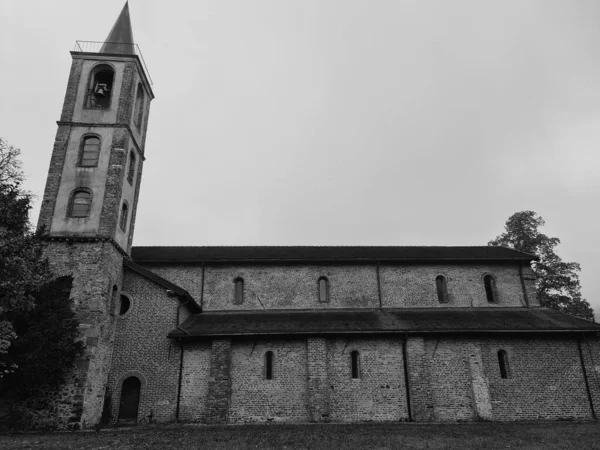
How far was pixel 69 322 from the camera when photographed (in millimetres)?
15906

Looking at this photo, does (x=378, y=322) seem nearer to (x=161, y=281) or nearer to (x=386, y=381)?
(x=386, y=381)

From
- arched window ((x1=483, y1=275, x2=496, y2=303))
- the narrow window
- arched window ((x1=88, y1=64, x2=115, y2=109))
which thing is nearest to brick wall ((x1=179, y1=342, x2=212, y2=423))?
the narrow window

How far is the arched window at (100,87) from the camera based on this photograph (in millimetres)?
21172

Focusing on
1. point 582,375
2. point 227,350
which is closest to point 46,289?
point 227,350

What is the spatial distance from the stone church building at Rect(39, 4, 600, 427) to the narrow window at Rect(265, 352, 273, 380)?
0.05m

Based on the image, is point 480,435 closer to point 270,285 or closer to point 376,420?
point 376,420

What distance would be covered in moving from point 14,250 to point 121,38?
51.8 feet

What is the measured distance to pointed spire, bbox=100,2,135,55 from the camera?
22.5m

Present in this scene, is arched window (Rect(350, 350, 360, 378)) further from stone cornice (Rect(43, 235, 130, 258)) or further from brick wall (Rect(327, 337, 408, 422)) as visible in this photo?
stone cornice (Rect(43, 235, 130, 258))

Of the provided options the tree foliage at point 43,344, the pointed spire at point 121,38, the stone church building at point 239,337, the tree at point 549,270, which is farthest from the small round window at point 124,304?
the tree at point 549,270

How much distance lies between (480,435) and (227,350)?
10.0 meters

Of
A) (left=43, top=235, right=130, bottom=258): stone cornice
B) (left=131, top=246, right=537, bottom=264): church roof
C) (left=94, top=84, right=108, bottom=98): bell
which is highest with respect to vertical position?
(left=94, top=84, right=108, bottom=98): bell

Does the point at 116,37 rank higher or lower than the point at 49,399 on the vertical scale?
higher

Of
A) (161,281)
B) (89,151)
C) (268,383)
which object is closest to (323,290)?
(268,383)
